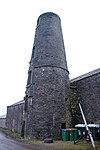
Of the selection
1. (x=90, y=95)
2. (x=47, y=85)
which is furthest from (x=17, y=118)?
(x=90, y=95)

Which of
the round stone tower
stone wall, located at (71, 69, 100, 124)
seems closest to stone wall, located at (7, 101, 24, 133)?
the round stone tower

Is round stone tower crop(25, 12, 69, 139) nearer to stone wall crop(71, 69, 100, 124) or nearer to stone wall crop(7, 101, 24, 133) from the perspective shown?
stone wall crop(71, 69, 100, 124)

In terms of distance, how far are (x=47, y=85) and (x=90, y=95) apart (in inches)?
190

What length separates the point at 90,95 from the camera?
22.0 metres

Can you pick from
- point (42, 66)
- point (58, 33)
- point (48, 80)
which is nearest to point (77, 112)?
point (48, 80)

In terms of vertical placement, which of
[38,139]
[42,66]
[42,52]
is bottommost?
[38,139]

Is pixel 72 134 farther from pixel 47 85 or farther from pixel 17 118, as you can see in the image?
pixel 17 118

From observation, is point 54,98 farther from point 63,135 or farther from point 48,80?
point 63,135

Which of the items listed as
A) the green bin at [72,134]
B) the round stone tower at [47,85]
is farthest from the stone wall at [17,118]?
the green bin at [72,134]

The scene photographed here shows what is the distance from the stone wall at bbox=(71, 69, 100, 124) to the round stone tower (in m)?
1.87

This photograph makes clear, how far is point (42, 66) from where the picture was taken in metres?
22.8

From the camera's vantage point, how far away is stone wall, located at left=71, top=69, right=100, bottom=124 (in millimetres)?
20766

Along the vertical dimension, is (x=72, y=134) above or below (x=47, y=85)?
below

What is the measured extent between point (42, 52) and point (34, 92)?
489 centimetres
